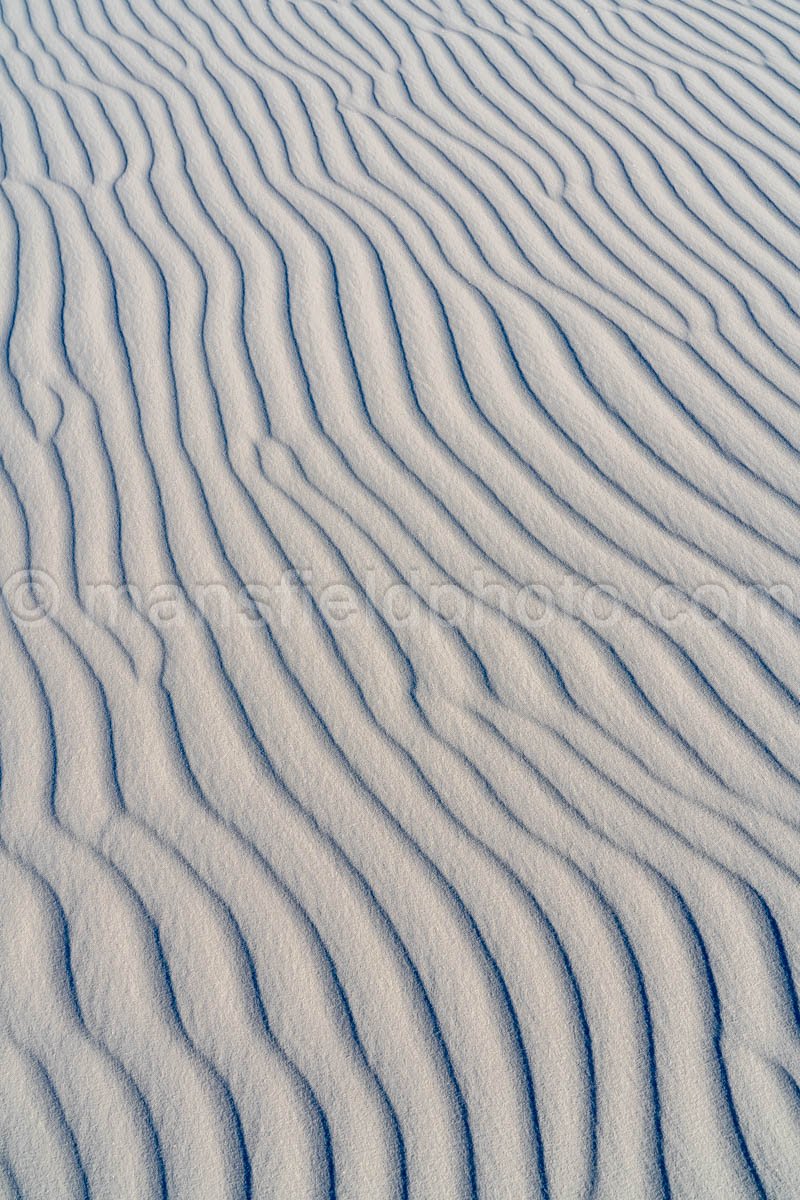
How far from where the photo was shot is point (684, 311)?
12.1 feet

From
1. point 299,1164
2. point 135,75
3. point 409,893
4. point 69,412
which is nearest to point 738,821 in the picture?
point 409,893

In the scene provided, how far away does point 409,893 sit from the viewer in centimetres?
230

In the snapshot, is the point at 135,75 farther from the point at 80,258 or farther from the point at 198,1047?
the point at 198,1047

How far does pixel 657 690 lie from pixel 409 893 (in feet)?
2.69

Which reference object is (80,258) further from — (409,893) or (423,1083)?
(423,1083)

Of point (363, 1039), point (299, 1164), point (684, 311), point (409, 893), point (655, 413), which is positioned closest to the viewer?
point (299, 1164)

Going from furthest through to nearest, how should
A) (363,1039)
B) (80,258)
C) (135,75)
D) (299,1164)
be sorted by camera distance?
1. (135,75)
2. (80,258)
3. (363,1039)
4. (299,1164)

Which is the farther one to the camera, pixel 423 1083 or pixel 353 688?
pixel 353 688

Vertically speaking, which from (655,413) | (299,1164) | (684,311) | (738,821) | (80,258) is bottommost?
(299,1164)

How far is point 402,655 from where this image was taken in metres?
2.77

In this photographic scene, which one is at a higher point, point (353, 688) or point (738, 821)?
point (353, 688)

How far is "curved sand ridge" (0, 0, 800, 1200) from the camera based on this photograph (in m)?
2.05

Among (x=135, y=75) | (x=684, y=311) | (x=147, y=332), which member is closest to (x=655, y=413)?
(x=684, y=311)

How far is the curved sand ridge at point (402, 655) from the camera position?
6.72ft
